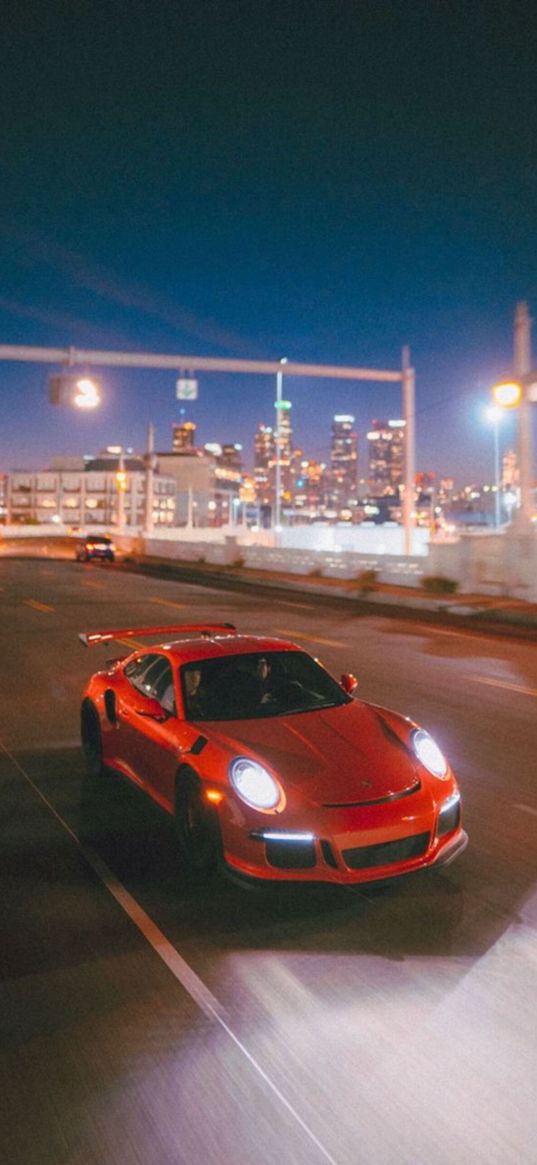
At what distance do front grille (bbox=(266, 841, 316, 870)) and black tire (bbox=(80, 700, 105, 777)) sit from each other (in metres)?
3.10

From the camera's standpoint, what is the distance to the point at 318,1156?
126 inches

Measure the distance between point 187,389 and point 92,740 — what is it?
19276mm

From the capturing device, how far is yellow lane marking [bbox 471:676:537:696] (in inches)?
503

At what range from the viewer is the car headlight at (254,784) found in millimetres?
5286

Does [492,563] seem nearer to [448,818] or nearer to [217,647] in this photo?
[217,647]

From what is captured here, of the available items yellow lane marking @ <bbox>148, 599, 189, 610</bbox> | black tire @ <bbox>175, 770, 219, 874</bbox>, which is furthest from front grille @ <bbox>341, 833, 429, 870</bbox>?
yellow lane marking @ <bbox>148, 599, 189, 610</bbox>

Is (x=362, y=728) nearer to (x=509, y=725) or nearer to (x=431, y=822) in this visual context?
(x=431, y=822)

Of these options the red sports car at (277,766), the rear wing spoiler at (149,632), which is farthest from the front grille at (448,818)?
the rear wing spoiler at (149,632)

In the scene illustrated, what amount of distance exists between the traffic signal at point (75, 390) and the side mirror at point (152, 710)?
19.3 meters

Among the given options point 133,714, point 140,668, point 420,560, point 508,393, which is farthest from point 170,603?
point 133,714

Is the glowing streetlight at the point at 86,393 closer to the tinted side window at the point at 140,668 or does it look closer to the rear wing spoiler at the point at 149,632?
the rear wing spoiler at the point at 149,632

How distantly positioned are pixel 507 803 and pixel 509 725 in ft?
10.8

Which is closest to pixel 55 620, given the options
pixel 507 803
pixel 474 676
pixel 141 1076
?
pixel 474 676

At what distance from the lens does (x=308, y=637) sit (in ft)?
62.5
